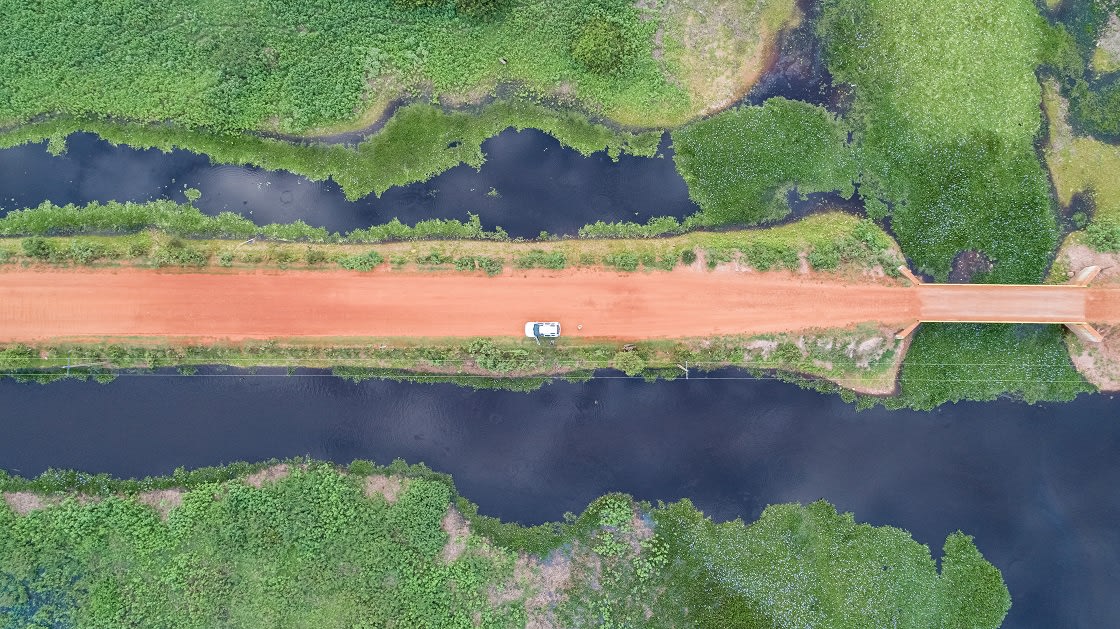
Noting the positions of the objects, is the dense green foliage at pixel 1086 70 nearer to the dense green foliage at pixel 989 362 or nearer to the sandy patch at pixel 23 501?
the dense green foliage at pixel 989 362

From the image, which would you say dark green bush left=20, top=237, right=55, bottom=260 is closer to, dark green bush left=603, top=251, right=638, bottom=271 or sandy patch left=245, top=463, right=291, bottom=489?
sandy patch left=245, top=463, right=291, bottom=489

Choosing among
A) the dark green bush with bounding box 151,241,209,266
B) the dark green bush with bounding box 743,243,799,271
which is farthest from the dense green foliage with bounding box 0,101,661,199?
the dark green bush with bounding box 743,243,799,271

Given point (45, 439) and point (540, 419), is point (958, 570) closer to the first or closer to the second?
point (540, 419)

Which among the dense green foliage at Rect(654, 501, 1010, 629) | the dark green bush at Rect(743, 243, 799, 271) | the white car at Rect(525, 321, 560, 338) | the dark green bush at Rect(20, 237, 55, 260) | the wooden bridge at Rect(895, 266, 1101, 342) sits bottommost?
the dense green foliage at Rect(654, 501, 1010, 629)

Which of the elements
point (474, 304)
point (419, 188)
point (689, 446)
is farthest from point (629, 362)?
point (419, 188)

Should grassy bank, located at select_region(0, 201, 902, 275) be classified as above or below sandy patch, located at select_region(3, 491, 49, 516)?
above

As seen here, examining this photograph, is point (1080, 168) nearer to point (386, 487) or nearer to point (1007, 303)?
point (1007, 303)

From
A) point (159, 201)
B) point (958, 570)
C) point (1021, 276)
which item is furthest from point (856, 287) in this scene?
point (159, 201)
